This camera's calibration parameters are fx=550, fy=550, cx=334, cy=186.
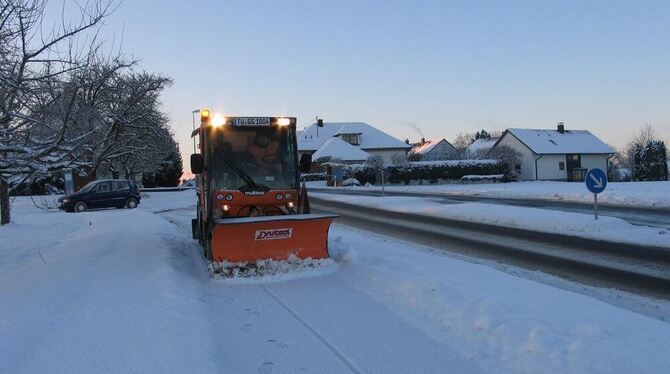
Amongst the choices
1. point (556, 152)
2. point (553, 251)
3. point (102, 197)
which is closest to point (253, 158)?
point (553, 251)

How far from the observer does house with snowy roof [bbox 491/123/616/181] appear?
65.6 m

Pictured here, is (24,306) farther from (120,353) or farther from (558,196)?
(558,196)

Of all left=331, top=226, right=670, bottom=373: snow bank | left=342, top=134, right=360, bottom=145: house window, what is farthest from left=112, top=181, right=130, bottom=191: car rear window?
left=342, top=134, right=360, bottom=145: house window

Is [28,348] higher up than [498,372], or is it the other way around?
[28,348]

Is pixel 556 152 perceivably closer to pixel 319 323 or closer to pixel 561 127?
pixel 561 127

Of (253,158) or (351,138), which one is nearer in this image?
(253,158)

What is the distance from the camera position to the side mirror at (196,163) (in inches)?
381

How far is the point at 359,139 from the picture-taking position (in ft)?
264

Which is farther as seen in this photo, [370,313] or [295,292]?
[295,292]

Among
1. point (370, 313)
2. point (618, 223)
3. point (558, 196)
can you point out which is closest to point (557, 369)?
point (370, 313)

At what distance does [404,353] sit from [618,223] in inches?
438

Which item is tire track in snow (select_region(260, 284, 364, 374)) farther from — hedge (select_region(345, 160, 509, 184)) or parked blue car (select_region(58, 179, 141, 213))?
hedge (select_region(345, 160, 509, 184))

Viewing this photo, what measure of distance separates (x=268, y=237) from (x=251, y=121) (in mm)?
2218

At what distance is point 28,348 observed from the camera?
16.2ft
